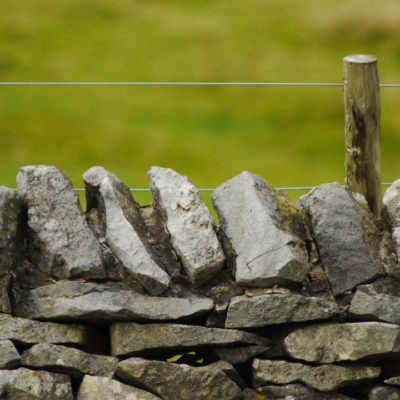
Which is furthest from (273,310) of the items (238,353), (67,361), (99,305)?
(67,361)

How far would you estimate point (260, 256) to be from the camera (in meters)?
3.47

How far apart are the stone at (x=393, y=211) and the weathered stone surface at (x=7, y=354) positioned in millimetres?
1452

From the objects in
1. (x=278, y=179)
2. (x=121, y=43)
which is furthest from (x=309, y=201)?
(x=121, y=43)

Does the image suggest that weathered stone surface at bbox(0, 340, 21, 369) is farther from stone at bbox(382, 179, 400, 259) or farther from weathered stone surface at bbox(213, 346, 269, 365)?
stone at bbox(382, 179, 400, 259)

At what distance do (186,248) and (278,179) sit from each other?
6.76m

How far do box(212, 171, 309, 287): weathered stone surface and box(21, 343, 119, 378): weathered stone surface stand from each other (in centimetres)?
57

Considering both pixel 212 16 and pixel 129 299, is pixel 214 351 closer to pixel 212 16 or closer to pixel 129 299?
pixel 129 299

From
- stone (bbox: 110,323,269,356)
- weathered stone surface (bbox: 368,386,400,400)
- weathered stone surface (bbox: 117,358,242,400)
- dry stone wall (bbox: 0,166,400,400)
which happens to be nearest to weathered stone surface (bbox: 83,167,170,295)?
dry stone wall (bbox: 0,166,400,400)

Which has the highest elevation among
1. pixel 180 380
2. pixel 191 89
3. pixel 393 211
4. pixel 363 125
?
pixel 191 89

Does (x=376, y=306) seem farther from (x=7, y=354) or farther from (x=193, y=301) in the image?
(x=7, y=354)

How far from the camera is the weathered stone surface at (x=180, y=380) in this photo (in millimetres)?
3422

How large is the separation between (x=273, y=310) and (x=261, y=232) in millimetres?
292

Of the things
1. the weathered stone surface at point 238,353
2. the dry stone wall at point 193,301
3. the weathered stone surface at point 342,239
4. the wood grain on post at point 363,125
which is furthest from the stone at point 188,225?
the wood grain on post at point 363,125

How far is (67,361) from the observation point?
3404mm
